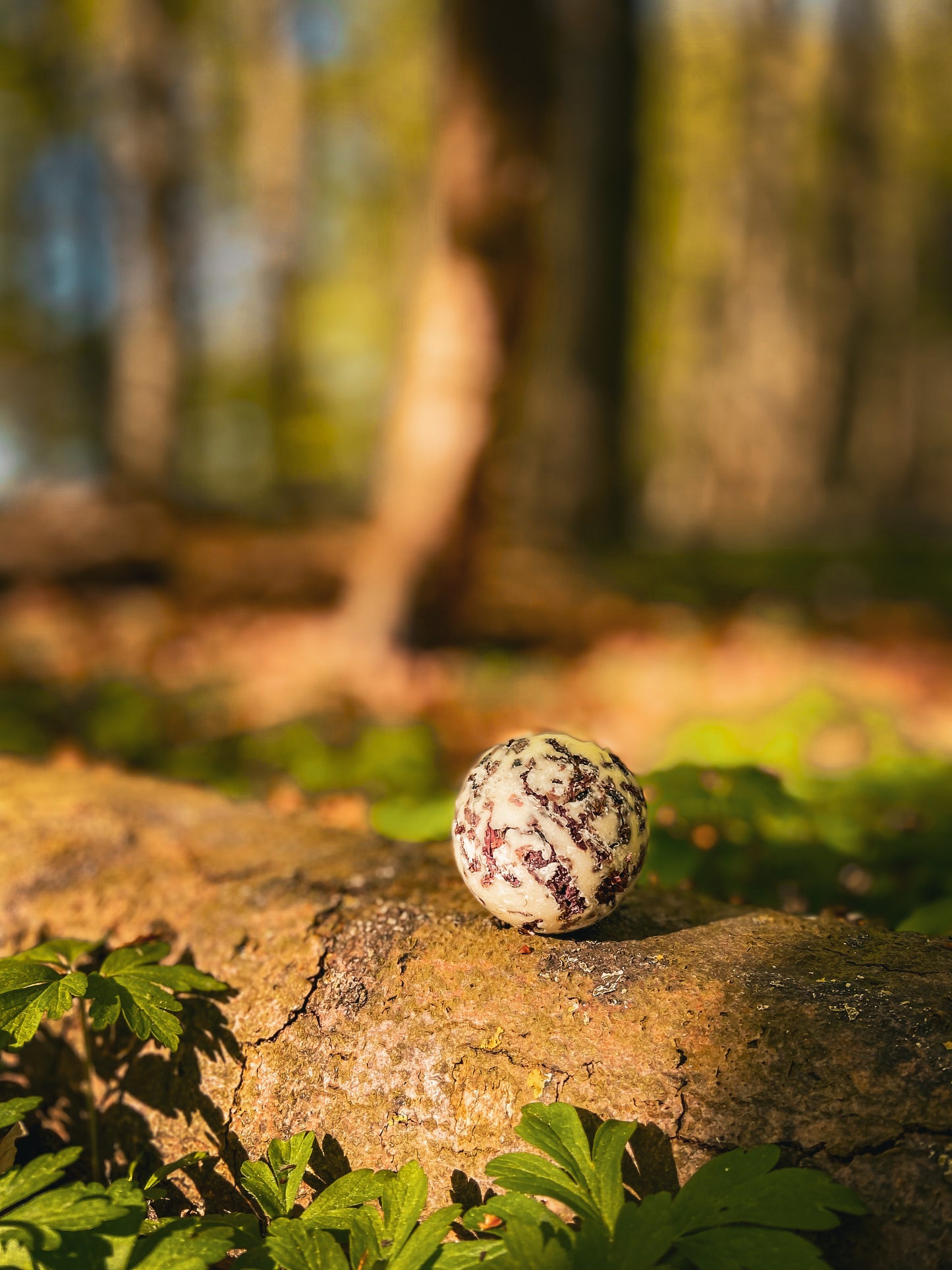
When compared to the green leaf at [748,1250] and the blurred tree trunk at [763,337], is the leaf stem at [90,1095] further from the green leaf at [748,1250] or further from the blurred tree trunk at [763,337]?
the blurred tree trunk at [763,337]

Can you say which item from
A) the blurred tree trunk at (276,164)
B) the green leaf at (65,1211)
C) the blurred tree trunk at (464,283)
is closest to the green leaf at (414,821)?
the green leaf at (65,1211)

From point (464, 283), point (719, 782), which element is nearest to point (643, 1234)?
point (719, 782)

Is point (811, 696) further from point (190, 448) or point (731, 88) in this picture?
point (190, 448)

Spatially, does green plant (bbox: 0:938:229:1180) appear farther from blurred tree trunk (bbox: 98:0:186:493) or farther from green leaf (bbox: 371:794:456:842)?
blurred tree trunk (bbox: 98:0:186:493)

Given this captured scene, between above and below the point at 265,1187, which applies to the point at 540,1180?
above

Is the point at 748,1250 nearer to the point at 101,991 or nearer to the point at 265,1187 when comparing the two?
the point at 265,1187

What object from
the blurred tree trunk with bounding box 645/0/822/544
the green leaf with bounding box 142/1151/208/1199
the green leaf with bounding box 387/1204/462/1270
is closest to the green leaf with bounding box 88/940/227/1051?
the green leaf with bounding box 142/1151/208/1199
